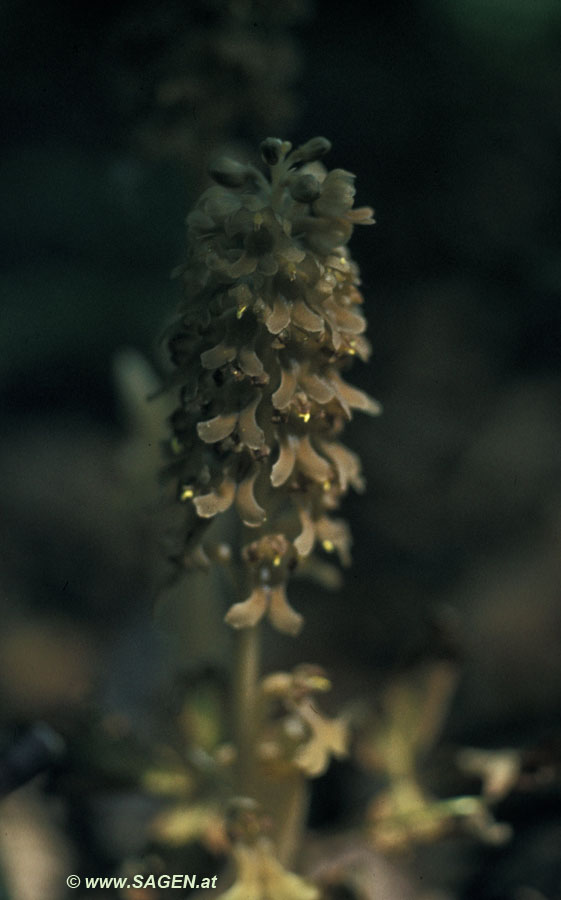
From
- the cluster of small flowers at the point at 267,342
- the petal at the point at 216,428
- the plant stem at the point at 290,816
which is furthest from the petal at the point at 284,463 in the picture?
the plant stem at the point at 290,816

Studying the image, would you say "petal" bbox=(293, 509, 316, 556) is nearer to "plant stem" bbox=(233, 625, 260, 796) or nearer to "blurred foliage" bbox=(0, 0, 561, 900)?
"plant stem" bbox=(233, 625, 260, 796)

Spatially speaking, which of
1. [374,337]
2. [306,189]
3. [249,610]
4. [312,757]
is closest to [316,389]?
[306,189]

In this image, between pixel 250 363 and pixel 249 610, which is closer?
pixel 250 363

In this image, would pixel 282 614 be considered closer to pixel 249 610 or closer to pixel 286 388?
pixel 249 610

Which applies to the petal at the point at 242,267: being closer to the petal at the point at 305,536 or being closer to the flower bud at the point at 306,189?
the flower bud at the point at 306,189

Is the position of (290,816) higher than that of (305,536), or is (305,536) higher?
(305,536)

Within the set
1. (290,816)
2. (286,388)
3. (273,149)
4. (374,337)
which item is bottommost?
(290,816)

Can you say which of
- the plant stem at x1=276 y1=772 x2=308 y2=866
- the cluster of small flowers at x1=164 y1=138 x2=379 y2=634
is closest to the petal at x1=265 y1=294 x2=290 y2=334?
the cluster of small flowers at x1=164 y1=138 x2=379 y2=634

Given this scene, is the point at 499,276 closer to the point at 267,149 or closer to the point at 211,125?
the point at 211,125
